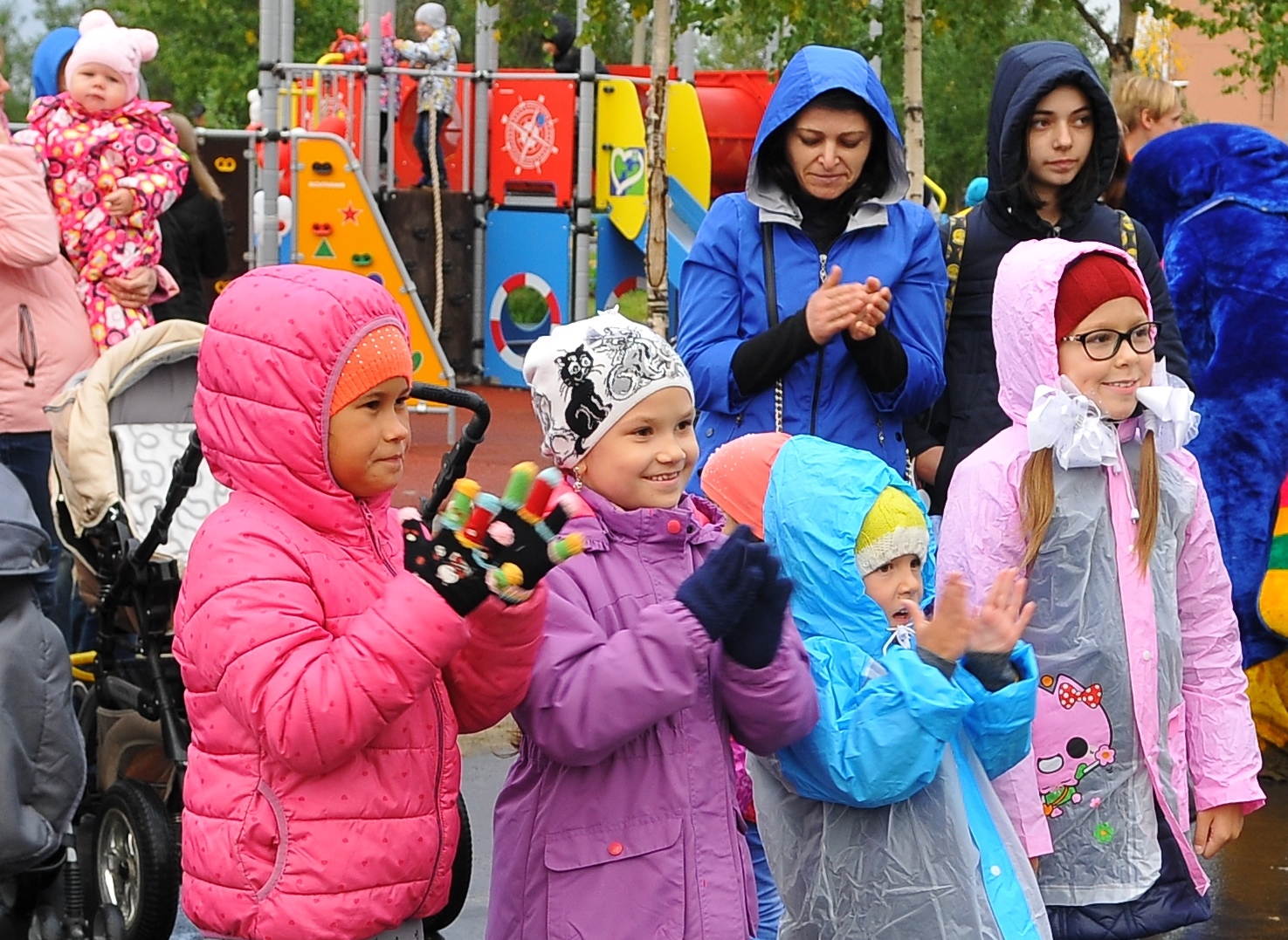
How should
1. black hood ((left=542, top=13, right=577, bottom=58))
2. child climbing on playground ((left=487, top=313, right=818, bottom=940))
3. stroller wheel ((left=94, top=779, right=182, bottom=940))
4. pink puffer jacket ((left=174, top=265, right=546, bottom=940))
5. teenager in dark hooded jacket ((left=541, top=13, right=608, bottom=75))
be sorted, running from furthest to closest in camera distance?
black hood ((left=542, top=13, right=577, bottom=58)) → teenager in dark hooded jacket ((left=541, top=13, right=608, bottom=75)) → stroller wheel ((left=94, top=779, right=182, bottom=940)) → child climbing on playground ((left=487, top=313, right=818, bottom=940)) → pink puffer jacket ((left=174, top=265, right=546, bottom=940))

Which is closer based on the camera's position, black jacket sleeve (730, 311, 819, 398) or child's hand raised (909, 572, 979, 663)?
child's hand raised (909, 572, 979, 663)

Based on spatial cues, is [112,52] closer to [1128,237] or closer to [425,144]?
[1128,237]

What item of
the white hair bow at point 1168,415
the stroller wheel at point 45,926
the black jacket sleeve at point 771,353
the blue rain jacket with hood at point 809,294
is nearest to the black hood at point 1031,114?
the blue rain jacket with hood at point 809,294

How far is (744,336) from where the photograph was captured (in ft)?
15.3

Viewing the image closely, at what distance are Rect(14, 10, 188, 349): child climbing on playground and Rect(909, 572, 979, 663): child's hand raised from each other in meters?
4.01

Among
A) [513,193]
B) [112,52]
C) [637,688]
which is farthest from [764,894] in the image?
[513,193]

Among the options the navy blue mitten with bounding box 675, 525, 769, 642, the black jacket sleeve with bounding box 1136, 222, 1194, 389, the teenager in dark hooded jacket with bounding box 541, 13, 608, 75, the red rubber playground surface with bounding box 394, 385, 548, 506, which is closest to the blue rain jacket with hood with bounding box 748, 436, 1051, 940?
the navy blue mitten with bounding box 675, 525, 769, 642

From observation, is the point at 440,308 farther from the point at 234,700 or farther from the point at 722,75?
the point at 234,700

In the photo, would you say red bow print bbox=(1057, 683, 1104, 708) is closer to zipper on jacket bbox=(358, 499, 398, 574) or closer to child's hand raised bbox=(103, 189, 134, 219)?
zipper on jacket bbox=(358, 499, 398, 574)

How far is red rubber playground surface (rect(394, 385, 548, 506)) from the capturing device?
11016 millimetres

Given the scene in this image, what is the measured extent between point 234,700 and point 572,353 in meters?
0.85

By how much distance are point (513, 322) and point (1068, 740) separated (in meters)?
11.8

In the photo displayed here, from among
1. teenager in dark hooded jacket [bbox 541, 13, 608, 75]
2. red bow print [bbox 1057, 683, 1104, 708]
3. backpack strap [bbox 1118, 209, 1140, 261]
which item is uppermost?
teenager in dark hooded jacket [bbox 541, 13, 608, 75]

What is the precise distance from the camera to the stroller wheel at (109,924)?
15.2 ft
